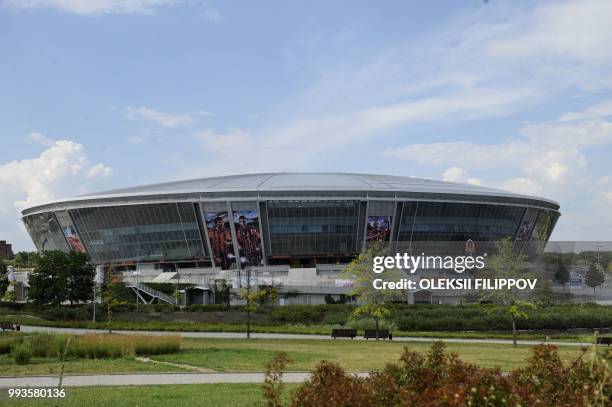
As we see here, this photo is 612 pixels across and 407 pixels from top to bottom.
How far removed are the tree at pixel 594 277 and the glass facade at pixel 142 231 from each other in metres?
49.4

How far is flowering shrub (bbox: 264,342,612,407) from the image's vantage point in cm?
839

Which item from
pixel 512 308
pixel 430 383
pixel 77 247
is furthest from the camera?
pixel 77 247

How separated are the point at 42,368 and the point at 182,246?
75963mm

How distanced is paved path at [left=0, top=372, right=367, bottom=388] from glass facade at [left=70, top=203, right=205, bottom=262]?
7395cm

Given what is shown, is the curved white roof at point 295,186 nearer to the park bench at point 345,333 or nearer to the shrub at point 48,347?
the park bench at point 345,333

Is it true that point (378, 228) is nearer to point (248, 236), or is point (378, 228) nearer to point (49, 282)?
point (248, 236)

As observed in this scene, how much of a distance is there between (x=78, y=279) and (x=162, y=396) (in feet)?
185

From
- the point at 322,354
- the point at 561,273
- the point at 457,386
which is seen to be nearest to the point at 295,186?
the point at 561,273

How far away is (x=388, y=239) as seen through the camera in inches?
3760

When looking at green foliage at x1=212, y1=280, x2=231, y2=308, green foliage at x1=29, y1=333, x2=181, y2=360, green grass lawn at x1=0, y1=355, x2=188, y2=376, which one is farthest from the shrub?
green foliage at x1=212, y1=280, x2=231, y2=308

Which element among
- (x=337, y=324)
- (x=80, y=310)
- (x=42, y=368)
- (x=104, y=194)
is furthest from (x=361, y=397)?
(x=104, y=194)

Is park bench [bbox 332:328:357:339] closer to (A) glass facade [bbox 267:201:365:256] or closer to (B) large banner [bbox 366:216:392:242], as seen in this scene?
(A) glass facade [bbox 267:201:365:256]

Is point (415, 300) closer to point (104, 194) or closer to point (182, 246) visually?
point (182, 246)

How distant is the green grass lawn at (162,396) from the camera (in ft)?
48.6
